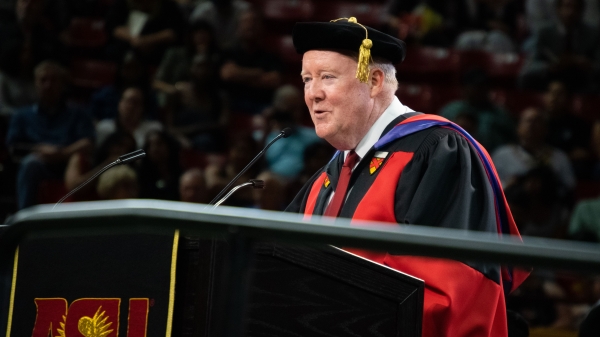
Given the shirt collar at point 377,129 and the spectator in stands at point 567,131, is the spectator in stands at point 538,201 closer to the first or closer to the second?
the spectator in stands at point 567,131

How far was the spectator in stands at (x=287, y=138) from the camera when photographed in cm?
760

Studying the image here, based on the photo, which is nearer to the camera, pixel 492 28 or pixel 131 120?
pixel 131 120

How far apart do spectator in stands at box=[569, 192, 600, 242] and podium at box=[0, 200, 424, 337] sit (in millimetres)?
4651

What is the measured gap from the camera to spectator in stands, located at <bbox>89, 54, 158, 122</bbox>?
8094mm

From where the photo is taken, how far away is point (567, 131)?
26.5 feet

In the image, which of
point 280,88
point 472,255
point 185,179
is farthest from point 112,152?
point 472,255

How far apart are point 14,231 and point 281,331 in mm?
896

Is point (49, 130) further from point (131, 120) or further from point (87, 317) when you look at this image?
point (87, 317)

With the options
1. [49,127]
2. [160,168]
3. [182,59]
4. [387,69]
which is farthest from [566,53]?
[387,69]

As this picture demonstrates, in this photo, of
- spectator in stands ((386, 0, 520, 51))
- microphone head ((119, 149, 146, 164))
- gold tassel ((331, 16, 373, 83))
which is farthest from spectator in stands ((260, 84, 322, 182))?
microphone head ((119, 149, 146, 164))

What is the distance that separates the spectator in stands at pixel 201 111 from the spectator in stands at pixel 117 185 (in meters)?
1.69

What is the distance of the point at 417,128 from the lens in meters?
3.38

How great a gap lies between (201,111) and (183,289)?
19.6 ft

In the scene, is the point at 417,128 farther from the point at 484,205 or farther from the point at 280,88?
the point at 280,88
